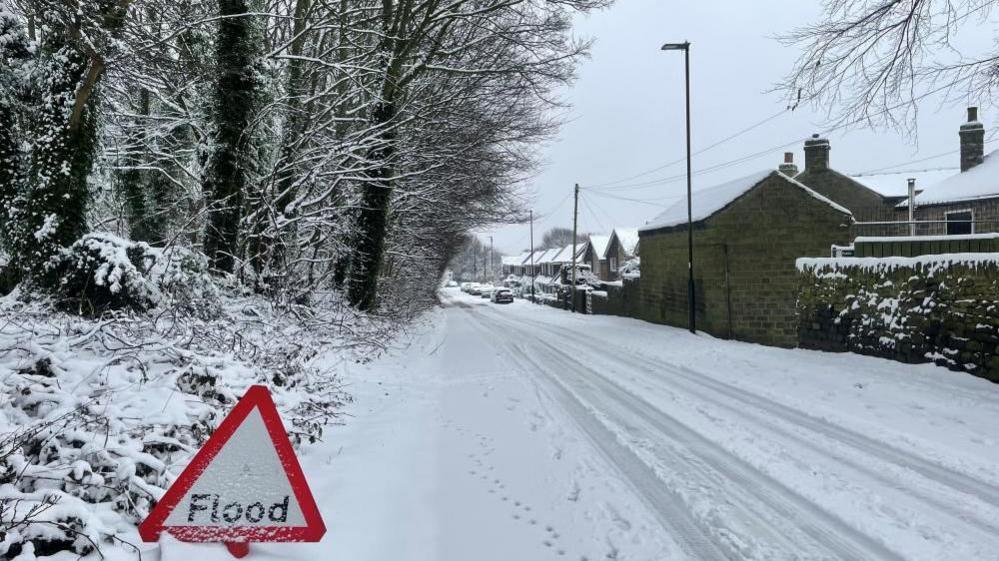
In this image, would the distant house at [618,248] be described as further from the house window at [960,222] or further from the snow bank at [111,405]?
the snow bank at [111,405]

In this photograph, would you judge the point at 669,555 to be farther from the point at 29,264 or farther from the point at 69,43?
the point at 69,43

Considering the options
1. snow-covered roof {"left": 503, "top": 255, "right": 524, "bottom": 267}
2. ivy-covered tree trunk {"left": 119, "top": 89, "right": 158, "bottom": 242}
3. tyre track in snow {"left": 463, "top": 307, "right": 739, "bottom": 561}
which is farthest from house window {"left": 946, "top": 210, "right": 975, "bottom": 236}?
snow-covered roof {"left": 503, "top": 255, "right": 524, "bottom": 267}

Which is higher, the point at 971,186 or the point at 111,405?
the point at 971,186

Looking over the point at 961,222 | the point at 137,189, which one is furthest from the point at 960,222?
the point at 137,189

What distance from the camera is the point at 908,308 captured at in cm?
1022

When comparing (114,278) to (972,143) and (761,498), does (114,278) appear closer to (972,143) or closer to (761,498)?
(761,498)

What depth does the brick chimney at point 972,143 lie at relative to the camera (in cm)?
2698

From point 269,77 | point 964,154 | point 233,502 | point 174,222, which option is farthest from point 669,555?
point 964,154

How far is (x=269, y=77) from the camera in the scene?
33.2 ft

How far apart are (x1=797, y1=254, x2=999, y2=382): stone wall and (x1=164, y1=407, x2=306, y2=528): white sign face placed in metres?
9.86

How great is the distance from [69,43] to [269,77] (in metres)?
3.45

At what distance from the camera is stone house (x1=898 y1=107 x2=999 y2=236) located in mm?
22797

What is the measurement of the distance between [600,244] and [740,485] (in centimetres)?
6248

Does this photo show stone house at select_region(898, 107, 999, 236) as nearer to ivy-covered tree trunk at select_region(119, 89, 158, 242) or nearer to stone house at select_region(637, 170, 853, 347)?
stone house at select_region(637, 170, 853, 347)
